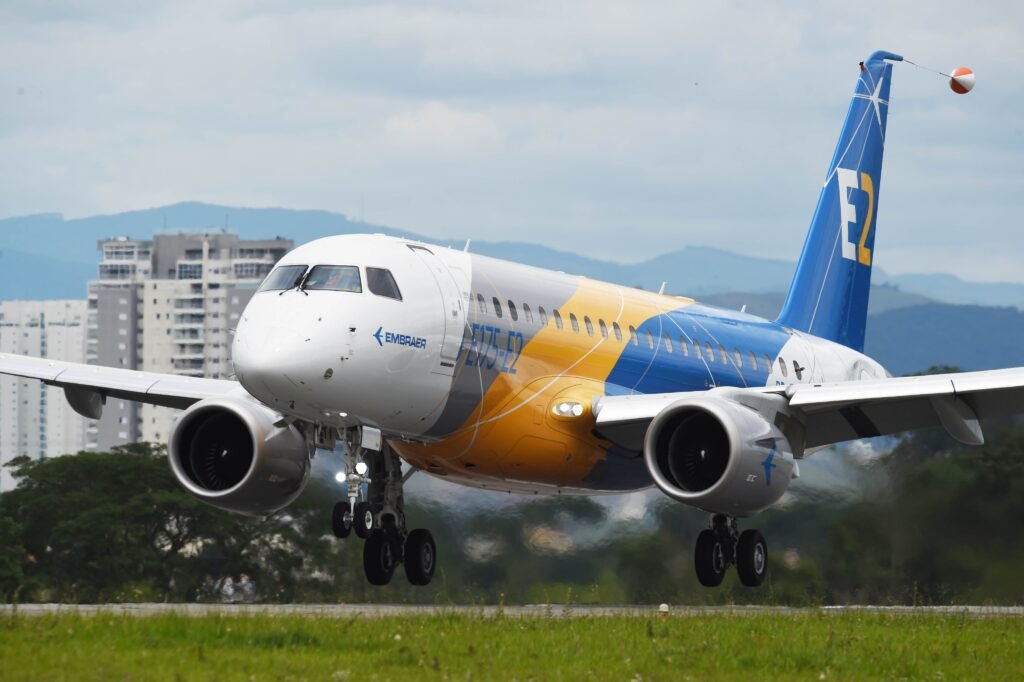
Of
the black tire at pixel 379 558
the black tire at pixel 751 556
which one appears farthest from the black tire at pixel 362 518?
the black tire at pixel 751 556

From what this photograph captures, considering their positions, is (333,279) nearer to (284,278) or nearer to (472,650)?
(284,278)

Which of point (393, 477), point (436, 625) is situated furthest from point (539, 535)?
point (436, 625)

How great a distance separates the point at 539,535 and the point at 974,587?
779 cm

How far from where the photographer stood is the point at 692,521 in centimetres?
3491

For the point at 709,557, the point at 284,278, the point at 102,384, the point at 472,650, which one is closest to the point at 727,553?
the point at 709,557

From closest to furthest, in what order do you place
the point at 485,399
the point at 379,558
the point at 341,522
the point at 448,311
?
the point at 341,522
the point at 448,311
the point at 485,399
the point at 379,558

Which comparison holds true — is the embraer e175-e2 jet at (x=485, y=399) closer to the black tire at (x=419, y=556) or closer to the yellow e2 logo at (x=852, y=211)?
the black tire at (x=419, y=556)

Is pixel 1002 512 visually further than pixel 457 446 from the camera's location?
Yes

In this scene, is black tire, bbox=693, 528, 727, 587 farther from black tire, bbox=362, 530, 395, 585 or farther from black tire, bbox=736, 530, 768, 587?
black tire, bbox=362, 530, 395, 585

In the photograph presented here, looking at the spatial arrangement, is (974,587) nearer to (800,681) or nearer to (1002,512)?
(1002,512)

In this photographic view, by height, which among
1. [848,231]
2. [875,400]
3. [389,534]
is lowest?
[389,534]

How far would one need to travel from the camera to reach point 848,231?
40406 mm

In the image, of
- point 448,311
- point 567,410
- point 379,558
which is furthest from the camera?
point 567,410

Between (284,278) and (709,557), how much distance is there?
9.12 meters
